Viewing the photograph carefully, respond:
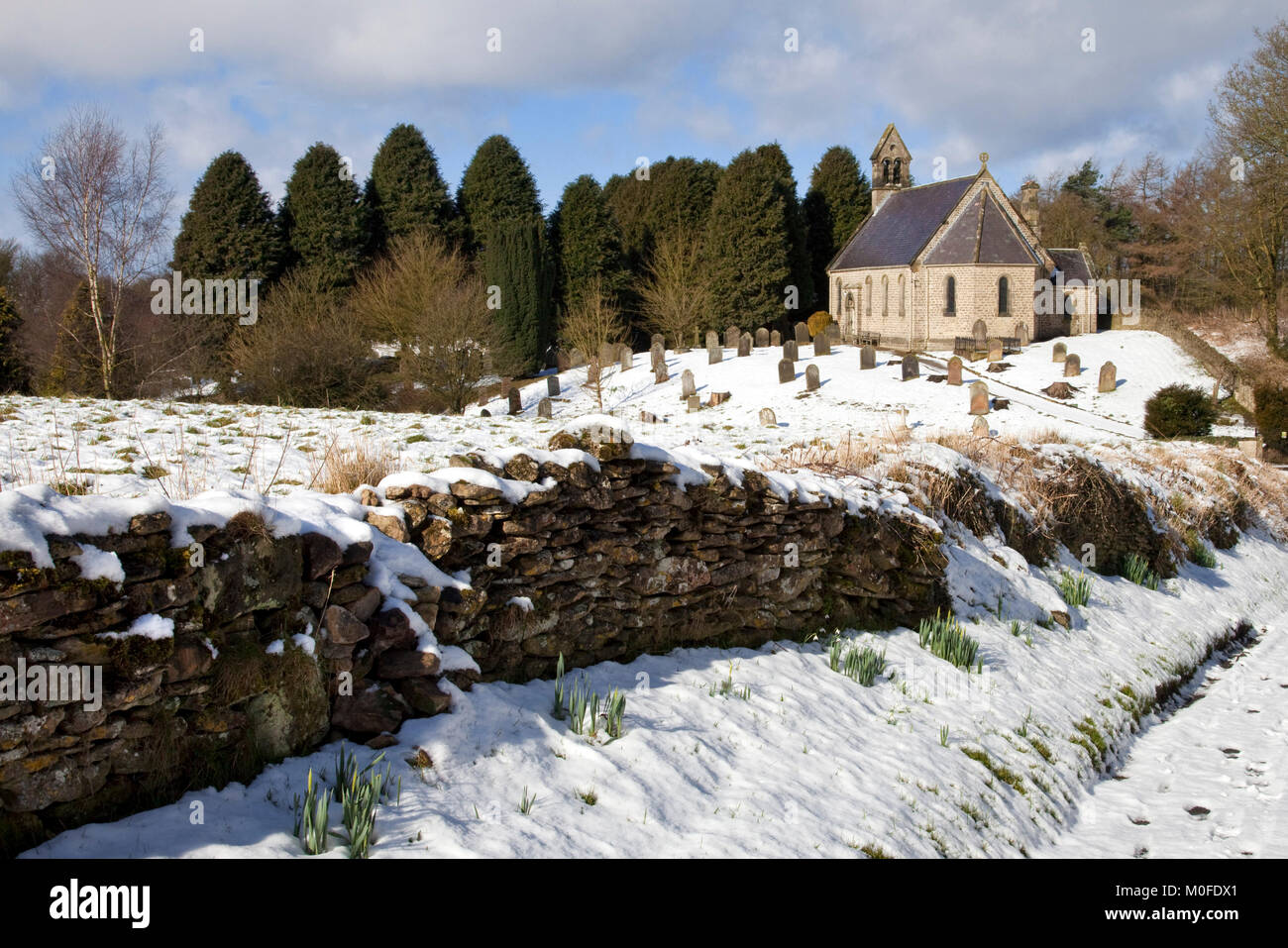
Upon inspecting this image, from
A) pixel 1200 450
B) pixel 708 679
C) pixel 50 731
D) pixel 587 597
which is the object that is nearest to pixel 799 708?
pixel 708 679

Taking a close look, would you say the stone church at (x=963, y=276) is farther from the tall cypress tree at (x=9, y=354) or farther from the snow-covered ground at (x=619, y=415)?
the tall cypress tree at (x=9, y=354)

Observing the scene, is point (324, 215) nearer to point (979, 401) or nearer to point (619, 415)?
point (619, 415)

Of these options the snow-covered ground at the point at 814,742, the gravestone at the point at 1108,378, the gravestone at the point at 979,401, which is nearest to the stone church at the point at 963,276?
the gravestone at the point at 1108,378

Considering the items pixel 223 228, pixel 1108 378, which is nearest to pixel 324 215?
pixel 223 228

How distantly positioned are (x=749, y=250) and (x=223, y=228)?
20.6m

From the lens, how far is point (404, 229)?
37812 millimetres

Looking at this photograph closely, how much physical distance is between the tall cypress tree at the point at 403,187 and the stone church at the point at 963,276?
18.8m

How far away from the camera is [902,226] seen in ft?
133

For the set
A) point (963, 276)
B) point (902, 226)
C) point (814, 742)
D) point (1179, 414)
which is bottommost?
point (814, 742)

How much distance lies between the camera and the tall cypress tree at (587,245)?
3884 cm

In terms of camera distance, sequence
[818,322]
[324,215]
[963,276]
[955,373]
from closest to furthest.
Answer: [955,373] < [324,215] < [963,276] < [818,322]

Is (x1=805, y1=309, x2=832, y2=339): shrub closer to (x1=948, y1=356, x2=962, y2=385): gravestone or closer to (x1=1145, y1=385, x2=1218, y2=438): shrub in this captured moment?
(x1=948, y1=356, x2=962, y2=385): gravestone
